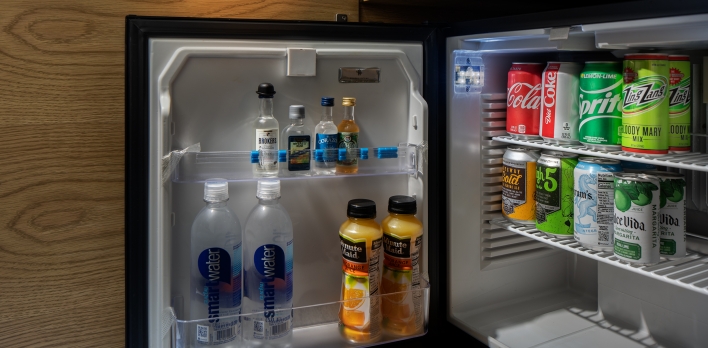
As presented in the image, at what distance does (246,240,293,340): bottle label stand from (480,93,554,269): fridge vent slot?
0.56 metres

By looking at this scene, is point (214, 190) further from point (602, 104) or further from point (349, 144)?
point (602, 104)

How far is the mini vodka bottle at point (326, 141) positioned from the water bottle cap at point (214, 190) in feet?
0.67

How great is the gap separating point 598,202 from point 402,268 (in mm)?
430

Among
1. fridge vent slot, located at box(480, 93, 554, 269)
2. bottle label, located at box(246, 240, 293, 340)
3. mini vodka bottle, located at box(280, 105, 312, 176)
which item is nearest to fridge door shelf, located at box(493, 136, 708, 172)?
fridge vent slot, located at box(480, 93, 554, 269)

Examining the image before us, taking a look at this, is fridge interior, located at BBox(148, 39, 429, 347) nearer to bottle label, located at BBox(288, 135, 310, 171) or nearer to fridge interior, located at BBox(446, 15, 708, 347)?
bottle label, located at BBox(288, 135, 310, 171)

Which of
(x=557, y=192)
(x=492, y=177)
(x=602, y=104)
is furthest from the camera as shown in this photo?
(x=492, y=177)

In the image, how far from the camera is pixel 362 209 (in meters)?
1.15

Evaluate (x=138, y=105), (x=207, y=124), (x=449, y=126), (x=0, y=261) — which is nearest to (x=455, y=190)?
(x=449, y=126)

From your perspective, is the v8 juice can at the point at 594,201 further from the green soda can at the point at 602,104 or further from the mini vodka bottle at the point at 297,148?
the mini vodka bottle at the point at 297,148

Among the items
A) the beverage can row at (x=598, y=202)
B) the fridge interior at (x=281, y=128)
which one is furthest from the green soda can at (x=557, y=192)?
the fridge interior at (x=281, y=128)

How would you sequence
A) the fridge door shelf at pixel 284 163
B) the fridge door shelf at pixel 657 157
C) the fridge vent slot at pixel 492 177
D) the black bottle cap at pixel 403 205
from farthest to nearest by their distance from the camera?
the fridge vent slot at pixel 492 177 → the black bottle cap at pixel 403 205 → the fridge door shelf at pixel 284 163 → the fridge door shelf at pixel 657 157

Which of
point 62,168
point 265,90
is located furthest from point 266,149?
point 62,168

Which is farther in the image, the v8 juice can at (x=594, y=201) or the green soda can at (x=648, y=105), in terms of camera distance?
the v8 juice can at (x=594, y=201)

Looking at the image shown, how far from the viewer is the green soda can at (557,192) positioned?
4.08 ft
